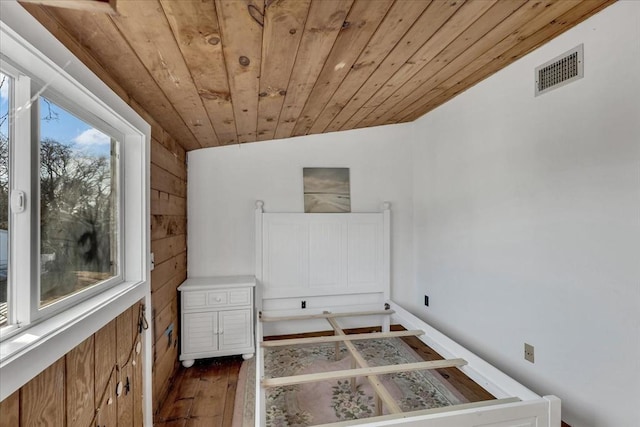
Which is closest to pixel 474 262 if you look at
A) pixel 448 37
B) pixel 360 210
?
pixel 360 210

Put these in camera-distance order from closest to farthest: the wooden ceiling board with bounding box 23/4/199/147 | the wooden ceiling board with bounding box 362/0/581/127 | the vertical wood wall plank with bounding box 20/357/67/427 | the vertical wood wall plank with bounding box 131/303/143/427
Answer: the vertical wood wall plank with bounding box 20/357/67/427 → the wooden ceiling board with bounding box 23/4/199/147 → the wooden ceiling board with bounding box 362/0/581/127 → the vertical wood wall plank with bounding box 131/303/143/427

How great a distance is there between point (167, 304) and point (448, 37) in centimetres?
259

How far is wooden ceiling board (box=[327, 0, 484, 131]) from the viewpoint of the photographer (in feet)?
4.49

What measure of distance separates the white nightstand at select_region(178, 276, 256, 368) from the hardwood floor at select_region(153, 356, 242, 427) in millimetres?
111

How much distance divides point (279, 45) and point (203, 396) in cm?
237

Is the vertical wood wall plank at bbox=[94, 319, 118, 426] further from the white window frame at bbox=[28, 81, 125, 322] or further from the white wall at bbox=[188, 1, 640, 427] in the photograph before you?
the white wall at bbox=[188, 1, 640, 427]

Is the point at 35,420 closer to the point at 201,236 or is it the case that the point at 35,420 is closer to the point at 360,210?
the point at 201,236

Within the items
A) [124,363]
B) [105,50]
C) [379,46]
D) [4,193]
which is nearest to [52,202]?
[4,193]

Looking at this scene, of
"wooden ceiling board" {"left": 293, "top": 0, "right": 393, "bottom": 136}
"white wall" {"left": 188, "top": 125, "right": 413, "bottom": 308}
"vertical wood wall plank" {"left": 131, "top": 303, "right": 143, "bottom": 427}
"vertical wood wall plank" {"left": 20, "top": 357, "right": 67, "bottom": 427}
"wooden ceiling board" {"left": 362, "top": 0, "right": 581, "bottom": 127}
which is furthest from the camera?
"white wall" {"left": 188, "top": 125, "right": 413, "bottom": 308}

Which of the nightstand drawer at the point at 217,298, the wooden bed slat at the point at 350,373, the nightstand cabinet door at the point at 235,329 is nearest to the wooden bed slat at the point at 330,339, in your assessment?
the wooden bed slat at the point at 350,373

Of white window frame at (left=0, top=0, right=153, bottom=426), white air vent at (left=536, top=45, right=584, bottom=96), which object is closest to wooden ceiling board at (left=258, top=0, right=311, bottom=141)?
white window frame at (left=0, top=0, right=153, bottom=426)

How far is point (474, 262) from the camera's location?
2650 millimetres

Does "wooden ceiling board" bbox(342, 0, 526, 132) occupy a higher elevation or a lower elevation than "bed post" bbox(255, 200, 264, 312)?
higher

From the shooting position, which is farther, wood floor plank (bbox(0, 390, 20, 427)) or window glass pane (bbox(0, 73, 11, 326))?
window glass pane (bbox(0, 73, 11, 326))
